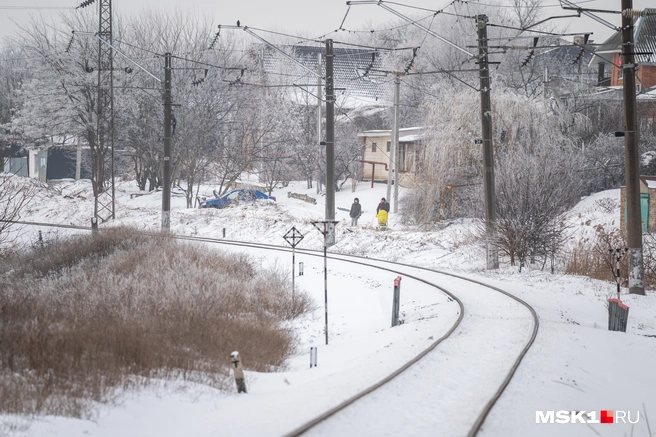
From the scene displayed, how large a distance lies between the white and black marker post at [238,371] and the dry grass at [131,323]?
0.29 meters

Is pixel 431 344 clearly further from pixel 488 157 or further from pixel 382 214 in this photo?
pixel 382 214

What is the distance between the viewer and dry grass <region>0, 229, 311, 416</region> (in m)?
7.90

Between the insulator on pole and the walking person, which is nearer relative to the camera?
the insulator on pole

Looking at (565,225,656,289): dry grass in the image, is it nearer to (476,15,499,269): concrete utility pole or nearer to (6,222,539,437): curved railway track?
(476,15,499,269): concrete utility pole

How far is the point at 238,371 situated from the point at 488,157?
14.2 m

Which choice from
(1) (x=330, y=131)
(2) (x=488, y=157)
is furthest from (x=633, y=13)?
(1) (x=330, y=131)

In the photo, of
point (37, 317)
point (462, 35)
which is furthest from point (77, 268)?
point (462, 35)

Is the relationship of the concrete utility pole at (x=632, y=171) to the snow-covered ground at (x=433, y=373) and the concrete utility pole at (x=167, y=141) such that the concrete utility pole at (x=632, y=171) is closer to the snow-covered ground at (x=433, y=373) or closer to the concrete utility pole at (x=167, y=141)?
the snow-covered ground at (x=433, y=373)

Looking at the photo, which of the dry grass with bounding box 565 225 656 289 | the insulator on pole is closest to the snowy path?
the dry grass with bounding box 565 225 656 289

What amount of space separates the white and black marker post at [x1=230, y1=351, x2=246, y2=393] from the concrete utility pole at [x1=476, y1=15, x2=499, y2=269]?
13791 mm

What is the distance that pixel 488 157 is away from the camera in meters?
20.6

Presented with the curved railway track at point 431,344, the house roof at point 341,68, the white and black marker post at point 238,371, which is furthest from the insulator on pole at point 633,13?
the house roof at point 341,68

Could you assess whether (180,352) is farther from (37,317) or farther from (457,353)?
(457,353)

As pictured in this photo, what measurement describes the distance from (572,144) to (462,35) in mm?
31174
